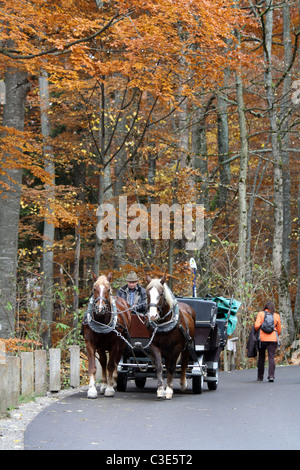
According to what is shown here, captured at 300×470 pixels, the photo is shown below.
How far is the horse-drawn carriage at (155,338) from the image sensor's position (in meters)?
13.8

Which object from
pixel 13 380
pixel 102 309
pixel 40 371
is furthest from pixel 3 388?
pixel 40 371

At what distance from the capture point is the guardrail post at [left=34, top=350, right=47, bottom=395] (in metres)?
14.4

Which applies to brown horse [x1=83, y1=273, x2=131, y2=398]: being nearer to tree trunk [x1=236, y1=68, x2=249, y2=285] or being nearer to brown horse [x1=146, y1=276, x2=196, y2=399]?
brown horse [x1=146, y1=276, x2=196, y2=399]

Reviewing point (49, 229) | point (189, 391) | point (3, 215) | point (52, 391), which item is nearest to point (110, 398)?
point (52, 391)

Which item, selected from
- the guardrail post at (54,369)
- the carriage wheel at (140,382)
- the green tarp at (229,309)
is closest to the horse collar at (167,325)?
the guardrail post at (54,369)

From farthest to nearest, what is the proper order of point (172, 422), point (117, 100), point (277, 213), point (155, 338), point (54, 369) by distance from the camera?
point (277, 213), point (117, 100), point (54, 369), point (155, 338), point (172, 422)

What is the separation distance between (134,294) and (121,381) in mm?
1775

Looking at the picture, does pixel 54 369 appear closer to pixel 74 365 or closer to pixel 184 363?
pixel 74 365

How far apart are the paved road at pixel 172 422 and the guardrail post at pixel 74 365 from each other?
1.20 meters

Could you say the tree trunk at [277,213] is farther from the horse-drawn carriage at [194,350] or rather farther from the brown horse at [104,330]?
the brown horse at [104,330]

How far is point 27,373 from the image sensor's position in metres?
13.9

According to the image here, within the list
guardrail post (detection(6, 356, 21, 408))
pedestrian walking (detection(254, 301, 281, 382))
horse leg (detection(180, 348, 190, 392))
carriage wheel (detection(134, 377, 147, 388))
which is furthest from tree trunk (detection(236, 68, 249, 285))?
guardrail post (detection(6, 356, 21, 408))

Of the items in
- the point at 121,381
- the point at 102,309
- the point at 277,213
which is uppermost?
→ the point at 277,213

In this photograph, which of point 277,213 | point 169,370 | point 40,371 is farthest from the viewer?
point 277,213
